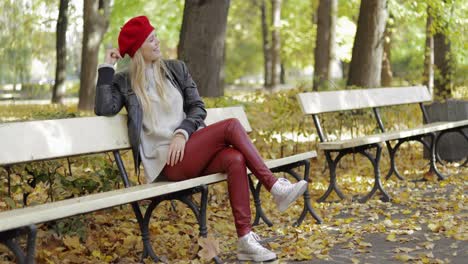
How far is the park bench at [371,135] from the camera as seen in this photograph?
7512 millimetres

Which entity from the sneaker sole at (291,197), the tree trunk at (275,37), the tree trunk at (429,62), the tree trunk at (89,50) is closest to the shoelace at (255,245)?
the sneaker sole at (291,197)

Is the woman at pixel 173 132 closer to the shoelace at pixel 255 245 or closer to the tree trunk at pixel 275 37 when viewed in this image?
the shoelace at pixel 255 245

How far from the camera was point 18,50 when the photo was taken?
2217cm

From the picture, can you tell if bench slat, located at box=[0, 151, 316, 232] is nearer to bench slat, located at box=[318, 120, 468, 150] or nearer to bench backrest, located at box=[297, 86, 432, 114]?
bench slat, located at box=[318, 120, 468, 150]

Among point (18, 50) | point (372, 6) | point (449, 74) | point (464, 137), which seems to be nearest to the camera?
point (464, 137)

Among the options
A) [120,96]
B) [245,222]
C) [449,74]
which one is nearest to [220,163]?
[245,222]

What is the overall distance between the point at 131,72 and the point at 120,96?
20 centimetres

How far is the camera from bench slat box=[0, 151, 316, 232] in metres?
4.06

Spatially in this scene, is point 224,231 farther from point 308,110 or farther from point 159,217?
point 308,110

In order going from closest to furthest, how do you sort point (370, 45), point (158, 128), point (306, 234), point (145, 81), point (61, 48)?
point (158, 128)
point (145, 81)
point (306, 234)
point (370, 45)
point (61, 48)

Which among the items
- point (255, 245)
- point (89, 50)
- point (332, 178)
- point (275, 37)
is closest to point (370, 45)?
point (332, 178)

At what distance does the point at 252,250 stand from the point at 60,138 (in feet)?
4.58

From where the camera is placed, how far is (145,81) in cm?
572

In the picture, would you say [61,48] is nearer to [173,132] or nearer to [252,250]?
[173,132]
